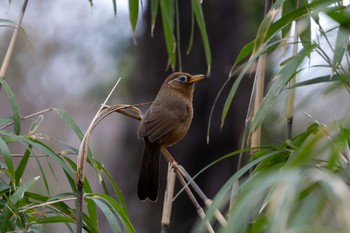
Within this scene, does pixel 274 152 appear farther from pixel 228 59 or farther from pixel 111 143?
pixel 111 143

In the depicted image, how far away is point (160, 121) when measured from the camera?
3436 mm

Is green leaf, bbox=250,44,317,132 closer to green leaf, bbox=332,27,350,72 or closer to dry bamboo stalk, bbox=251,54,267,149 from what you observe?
green leaf, bbox=332,27,350,72

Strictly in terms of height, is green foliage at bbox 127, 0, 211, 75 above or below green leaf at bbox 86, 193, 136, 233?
above

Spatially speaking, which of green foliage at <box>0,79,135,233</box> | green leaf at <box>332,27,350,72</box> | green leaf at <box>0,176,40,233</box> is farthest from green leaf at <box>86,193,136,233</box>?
green leaf at <box>332,27,350,72</box>

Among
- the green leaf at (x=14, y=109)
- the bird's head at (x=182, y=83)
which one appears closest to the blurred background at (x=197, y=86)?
the bird's head at (x=182, y=83)

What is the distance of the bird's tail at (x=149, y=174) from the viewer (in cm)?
304

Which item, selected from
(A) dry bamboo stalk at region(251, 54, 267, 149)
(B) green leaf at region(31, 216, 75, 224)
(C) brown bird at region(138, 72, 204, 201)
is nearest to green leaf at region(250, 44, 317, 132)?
(A) dry bamboo stalk at region(251, 54, 267, 149)

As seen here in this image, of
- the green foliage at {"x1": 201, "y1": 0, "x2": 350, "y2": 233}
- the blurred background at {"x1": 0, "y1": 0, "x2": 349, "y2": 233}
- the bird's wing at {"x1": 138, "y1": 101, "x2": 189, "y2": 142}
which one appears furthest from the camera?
the blurred background at {"x1": 0, "y1": 0, "x2": 349, "y2": 233}

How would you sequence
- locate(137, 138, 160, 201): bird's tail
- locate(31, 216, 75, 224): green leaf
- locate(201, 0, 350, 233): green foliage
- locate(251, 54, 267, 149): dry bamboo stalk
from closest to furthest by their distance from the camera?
locate(201, 0, 350, 233): green foliage, locate(31, 216, 75, 224): green leaf, locate(251, 54, 267, 149): dry bamboo stalk, locate(137, 138, 160, 201): bird's tail

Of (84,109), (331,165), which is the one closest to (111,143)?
(84,109)

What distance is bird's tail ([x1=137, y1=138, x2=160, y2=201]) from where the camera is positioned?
3.04 m

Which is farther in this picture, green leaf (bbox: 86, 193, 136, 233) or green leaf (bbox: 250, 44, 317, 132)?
green leaf (bbox: 86, 193, 136, 233)

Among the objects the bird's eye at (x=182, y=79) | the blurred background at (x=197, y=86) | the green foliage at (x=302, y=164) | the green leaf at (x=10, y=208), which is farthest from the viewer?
the blurred background at (x=197, y=86)

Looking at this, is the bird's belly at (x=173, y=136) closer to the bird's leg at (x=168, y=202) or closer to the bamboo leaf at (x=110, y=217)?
the bird's leg at (x=168, y=202)
